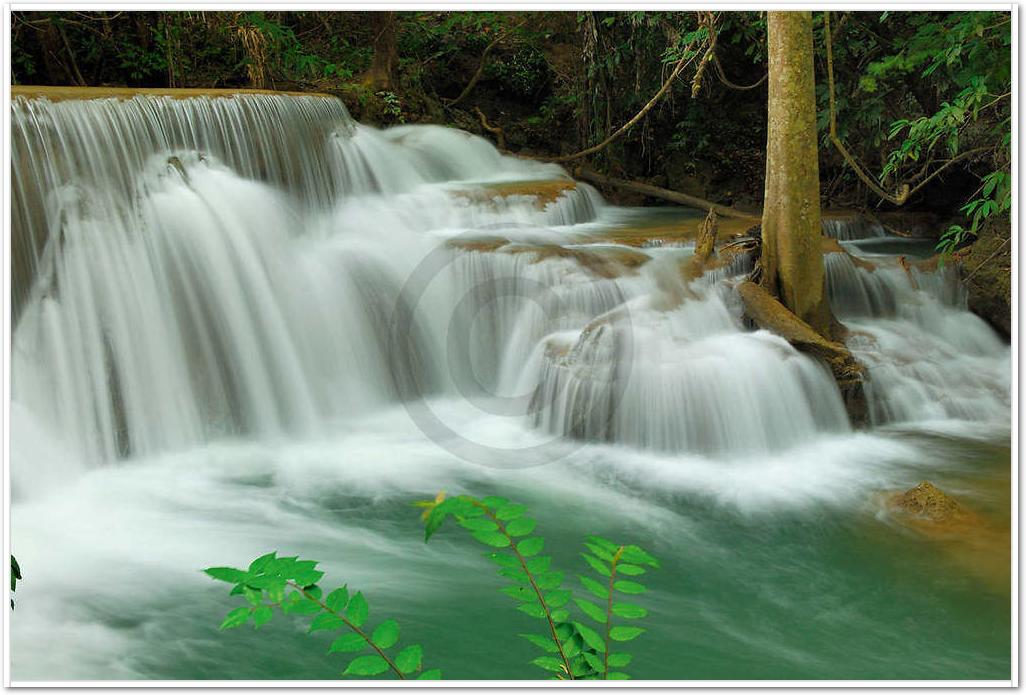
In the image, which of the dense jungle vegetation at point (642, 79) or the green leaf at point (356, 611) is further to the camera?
the dense jungle vegetation at point (642, 79)

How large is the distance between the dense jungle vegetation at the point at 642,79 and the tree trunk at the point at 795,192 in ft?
1.65

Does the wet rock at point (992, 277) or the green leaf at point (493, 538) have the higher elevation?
the wet rock at point (992, 277)

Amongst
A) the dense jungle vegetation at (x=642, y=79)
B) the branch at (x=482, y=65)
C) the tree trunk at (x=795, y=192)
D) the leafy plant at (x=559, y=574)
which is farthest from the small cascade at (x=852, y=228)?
the leafy plant at (x=559, y=574)

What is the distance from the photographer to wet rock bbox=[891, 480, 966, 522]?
165 inches

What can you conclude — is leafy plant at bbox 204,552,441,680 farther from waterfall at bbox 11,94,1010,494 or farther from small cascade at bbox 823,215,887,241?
small cascade at bbox 823,215,887,241

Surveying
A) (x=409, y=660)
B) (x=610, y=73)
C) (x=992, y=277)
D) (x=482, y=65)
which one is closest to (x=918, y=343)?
(x=992, y=277)

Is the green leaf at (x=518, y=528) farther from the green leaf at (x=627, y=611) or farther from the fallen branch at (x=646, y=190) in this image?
the fallen branch at (x=646, y=190)

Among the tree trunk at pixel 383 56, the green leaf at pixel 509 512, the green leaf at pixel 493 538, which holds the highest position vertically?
the tree trunk at pixel 383 56

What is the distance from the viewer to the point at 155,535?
3.96 m

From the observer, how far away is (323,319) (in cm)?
596

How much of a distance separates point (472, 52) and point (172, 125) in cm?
650

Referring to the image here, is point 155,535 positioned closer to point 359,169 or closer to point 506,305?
point 506,305

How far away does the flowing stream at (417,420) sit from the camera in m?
3.32

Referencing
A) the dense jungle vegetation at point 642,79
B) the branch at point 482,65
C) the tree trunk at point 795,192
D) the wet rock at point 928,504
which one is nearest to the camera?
the wet rock at point 928,504
